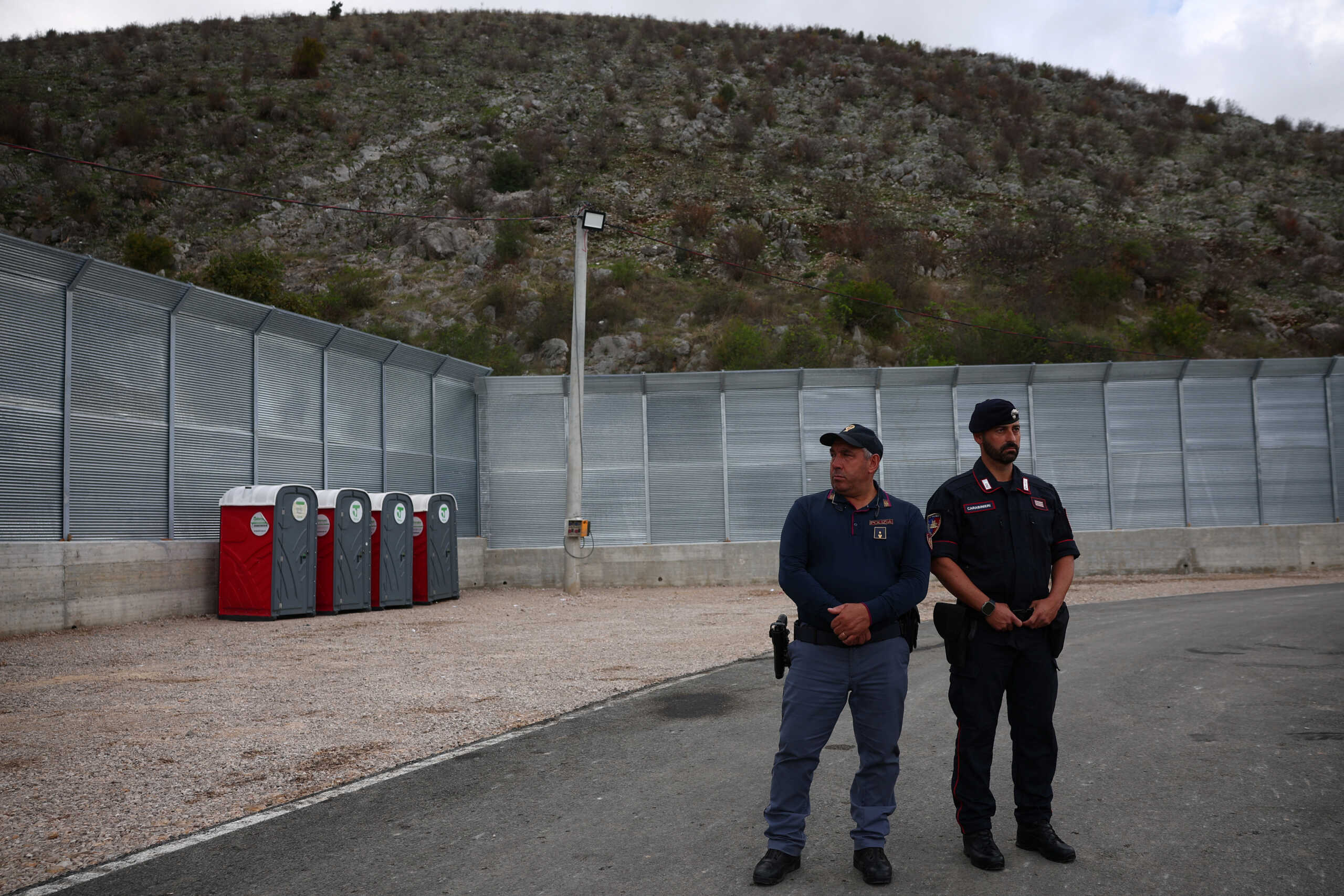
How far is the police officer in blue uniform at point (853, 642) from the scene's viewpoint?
404 cm

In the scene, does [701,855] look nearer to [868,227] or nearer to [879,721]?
[879,721]

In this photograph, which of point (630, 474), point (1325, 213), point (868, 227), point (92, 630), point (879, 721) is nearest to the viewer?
point (879, 721)

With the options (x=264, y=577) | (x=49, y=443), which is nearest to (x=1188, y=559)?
(x=264, y=577)

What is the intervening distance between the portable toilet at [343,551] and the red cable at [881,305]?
22990mm

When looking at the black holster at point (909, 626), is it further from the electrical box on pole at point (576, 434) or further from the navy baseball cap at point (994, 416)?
the electrical box on pole at point (576, 434)

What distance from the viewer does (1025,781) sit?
4301mm

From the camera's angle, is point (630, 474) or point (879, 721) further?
point (630, 474)

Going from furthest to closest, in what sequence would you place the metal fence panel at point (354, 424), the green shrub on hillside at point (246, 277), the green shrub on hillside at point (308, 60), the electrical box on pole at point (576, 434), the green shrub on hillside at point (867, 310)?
the green shrub on hillside at point (308, 60), the green shrub on hillside at point (867, 310), the green shrub on hillside at point (246, 277), the electrical box on pole at point (576, 434), the metal fence panel at point (354, 424)

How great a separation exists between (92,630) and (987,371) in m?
19.1

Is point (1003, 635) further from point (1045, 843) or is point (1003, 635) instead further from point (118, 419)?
point (118, 419)

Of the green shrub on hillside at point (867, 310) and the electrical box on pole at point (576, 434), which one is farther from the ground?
the green shrub on hillside at point (867, 310)

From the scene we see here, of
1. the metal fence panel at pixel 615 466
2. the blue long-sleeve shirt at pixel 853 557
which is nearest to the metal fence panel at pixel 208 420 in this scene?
the metal fence panel at pixel 615 466

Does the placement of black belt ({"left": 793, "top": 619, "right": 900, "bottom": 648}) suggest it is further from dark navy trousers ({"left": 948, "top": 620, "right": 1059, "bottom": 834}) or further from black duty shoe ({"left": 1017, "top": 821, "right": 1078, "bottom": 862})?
black duty shoe ({"left": 1017, "top": 821, "right": 1078, "bottom": 862})

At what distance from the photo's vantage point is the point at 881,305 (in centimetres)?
3803
